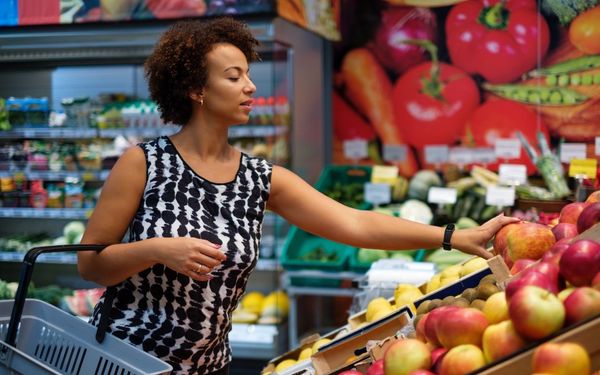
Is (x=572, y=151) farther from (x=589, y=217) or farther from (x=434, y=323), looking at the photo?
(x=434, y=323)

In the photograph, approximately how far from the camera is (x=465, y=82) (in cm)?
584

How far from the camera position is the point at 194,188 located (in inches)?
102

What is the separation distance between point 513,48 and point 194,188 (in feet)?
11.9

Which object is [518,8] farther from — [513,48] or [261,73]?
[261,73]

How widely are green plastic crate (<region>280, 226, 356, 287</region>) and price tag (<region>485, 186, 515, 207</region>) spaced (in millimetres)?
869

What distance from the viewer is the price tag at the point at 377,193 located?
574 cm

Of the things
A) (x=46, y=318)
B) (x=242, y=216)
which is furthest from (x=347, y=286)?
(x=46, y=318)

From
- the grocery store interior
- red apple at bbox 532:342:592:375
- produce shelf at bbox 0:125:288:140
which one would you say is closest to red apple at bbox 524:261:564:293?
red apple at bbox 532:342:592:375

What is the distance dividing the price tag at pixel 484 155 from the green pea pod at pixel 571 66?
1.77ft

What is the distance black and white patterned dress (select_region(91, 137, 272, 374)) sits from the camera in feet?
8.30

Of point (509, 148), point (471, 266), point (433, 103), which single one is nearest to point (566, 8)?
point (509, 148)

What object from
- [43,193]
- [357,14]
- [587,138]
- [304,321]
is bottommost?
[304,321]

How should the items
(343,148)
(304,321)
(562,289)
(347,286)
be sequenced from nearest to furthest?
(562,289) → (347,286) → (304,321) → (343,148)

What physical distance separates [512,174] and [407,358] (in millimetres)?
3764
